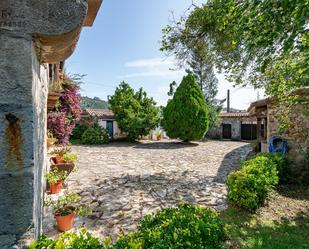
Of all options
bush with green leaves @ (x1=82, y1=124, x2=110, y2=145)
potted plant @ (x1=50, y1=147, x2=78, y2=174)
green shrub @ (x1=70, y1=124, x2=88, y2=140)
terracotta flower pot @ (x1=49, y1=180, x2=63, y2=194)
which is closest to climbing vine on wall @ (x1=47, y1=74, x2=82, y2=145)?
bush with green leaves @ (x1=82, y1=124, x2=110, y2=145)

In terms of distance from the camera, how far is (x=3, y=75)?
130cm

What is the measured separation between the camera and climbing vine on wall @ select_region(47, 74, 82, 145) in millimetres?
11627

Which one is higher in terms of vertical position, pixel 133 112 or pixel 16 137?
pixel 133 112

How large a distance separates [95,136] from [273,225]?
14.6 metres

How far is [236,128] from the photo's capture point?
26.8m

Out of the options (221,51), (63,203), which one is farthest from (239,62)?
(63,203)

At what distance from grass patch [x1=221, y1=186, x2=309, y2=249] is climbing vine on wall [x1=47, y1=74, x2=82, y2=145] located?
9155 mm

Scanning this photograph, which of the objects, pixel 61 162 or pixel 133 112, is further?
pixel 133 112

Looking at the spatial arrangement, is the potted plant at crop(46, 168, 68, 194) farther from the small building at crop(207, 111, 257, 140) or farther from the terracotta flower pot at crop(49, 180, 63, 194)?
the small building at crop(207, 111, 257, 140)

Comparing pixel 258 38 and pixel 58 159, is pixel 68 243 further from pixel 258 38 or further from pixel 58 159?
pixel 58 159

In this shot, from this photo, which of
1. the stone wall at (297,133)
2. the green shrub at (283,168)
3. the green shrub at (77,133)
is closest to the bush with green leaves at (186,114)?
the green shrub at (77,133)

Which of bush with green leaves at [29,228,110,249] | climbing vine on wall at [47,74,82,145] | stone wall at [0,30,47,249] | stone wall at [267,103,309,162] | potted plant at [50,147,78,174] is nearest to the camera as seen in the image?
stone wall at [0,30,47,249]

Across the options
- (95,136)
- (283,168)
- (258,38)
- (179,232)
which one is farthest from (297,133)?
(95,136)

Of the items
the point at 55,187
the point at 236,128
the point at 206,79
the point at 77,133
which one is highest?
the point at 206,79
